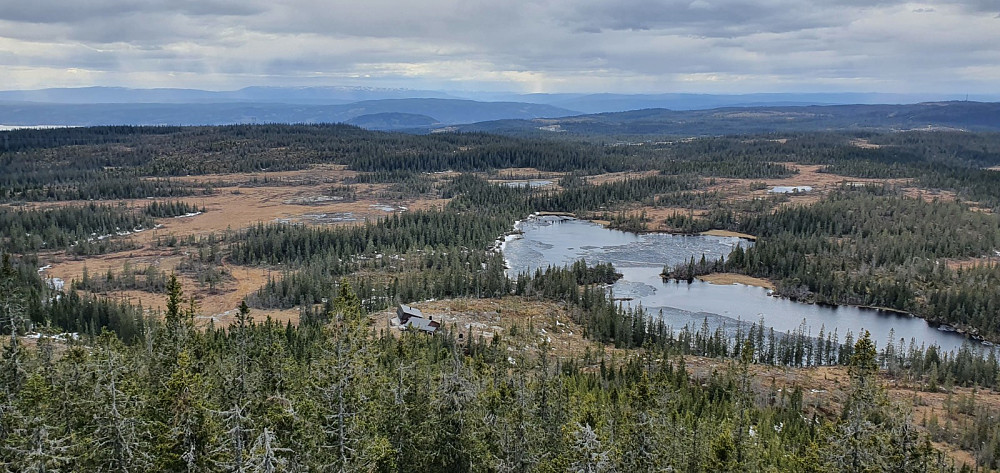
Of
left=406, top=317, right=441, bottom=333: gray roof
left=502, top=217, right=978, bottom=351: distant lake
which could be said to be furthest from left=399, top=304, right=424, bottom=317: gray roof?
left=502, top=217, right=978, bottom=351: distant lake

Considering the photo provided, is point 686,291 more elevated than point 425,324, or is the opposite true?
point 425,324

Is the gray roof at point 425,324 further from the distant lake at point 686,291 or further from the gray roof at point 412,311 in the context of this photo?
the distant lake at point 686,291

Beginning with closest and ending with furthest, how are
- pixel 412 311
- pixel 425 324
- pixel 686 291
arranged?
pixel 425 324
pixel 412 311
pixel 686 291

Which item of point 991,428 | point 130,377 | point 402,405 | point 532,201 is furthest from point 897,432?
point 532,201

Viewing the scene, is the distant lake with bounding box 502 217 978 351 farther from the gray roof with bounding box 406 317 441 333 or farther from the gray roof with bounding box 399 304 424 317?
the gray roof with bounding box 406 317 441 333

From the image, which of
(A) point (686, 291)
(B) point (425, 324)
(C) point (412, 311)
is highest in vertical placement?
(C) point (412, 311)

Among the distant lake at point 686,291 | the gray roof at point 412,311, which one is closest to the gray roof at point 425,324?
the gray roof at point 412,311

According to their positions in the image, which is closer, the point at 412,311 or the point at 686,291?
the point at 412,311

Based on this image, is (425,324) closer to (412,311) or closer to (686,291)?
(412,311)

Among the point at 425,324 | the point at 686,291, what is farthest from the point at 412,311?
the point at 686,291

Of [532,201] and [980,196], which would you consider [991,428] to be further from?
[980,196]
